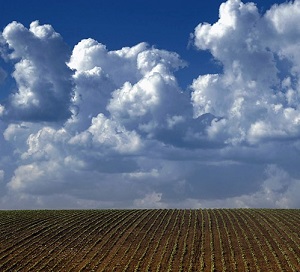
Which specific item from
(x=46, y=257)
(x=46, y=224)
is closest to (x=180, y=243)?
(x=46, y=257)

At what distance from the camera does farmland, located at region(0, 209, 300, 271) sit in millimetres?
48625

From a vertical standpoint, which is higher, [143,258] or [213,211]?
[213,211]

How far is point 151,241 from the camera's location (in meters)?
57.4

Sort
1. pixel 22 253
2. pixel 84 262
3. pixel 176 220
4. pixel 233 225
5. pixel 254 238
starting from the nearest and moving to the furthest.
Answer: pixel 84 262, pixel 22 253, pixel 254 238, pixel 233 225, pixel 176 220

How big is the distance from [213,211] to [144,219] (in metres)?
13.8

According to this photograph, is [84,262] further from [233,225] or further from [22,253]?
[233,225]

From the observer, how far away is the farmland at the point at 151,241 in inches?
1914

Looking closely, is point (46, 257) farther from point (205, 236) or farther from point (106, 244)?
point (205, 236)

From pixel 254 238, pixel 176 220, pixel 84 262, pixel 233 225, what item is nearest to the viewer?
pixel 84 262

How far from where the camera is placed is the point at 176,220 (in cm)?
7019

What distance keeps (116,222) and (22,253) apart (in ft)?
59.9

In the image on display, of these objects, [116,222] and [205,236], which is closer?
[205,236]

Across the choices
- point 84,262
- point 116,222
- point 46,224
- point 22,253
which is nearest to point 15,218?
point 46,224

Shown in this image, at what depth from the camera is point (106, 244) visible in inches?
2238
